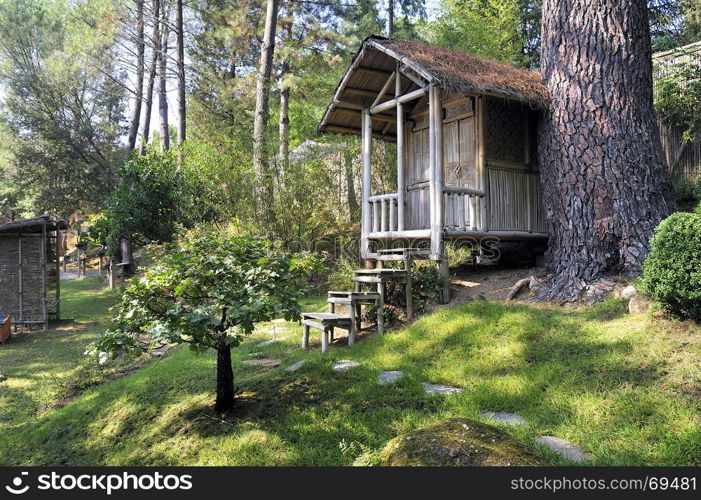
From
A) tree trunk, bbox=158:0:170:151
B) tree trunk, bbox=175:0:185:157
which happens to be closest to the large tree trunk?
tree trunk, bbox=175:0:185:157

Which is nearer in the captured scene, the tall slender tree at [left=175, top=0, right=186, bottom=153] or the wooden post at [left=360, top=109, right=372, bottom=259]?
the wooden post at [left=360, top=109, right=372, bottom=259]

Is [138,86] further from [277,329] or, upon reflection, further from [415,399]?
[415,399]

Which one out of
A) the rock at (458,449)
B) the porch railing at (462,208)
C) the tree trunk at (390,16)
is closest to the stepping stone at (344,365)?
the rock at (458,449)

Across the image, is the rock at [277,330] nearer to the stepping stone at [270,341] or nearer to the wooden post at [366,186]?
the stepping stone at [270,341]

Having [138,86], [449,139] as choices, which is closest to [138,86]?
[138,86]

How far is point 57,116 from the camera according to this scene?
22.4m

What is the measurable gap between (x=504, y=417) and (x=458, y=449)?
1689mm

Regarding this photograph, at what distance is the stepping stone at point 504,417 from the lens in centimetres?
402

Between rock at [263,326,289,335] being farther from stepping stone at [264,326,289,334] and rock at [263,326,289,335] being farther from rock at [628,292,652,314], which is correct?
rock at [628,292,652,314]

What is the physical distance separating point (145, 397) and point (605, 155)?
6.90 m

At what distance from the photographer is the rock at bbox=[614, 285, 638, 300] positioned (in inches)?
243

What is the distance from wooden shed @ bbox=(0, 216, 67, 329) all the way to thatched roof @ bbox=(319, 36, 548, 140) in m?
8.06

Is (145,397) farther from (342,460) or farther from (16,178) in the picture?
(16,178)

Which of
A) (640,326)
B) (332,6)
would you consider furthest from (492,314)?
(332,6)
